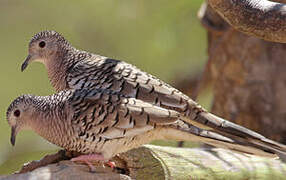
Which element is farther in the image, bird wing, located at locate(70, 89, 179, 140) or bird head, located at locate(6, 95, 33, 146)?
bird head, located at locate(6, 95, 33, 146)

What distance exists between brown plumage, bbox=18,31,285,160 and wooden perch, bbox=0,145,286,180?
23 cm

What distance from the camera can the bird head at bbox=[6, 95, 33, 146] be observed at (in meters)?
3.22

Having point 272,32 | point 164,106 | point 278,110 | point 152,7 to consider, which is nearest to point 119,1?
point 152,7

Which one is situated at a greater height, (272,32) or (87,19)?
(87,19)

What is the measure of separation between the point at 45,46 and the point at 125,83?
801 millimetres

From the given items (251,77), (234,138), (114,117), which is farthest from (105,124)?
(251,77)

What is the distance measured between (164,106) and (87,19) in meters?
2.92

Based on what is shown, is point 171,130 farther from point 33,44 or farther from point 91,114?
point 33,44

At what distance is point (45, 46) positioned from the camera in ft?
12.7

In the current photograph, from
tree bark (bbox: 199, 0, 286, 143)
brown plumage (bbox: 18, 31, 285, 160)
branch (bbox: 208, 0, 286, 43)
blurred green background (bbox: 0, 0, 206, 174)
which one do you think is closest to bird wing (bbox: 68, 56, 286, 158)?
brown plumage (bbox: 18, 31, 285, 160)

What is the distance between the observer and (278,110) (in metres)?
4.98

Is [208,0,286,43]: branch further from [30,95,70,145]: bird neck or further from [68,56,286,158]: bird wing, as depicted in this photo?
[30,95,70,145]: bird neck

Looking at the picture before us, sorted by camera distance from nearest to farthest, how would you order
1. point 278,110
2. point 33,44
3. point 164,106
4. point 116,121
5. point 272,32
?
point 272,32 < point 116,121 < point 164,106 < point 33,44 < point 278,110

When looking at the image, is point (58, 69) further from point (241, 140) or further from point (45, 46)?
point (241, 140)
